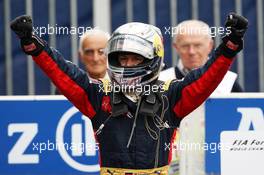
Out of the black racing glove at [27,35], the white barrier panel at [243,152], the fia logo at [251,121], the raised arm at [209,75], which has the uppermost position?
the black racing glove at [27,35]

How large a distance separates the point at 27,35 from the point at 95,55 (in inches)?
81.2

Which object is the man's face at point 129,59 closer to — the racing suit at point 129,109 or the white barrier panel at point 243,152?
the racing suit at point 129,109

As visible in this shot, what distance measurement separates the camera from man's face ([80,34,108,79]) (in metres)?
6.42

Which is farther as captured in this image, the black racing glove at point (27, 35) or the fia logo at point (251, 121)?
the fia logo at point (251, 121)

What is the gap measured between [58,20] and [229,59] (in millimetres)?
3513

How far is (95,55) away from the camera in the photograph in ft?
21.2

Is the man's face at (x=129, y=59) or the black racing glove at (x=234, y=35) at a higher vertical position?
the black racing glove at (x=234, y=35)

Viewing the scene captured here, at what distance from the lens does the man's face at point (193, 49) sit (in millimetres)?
6535

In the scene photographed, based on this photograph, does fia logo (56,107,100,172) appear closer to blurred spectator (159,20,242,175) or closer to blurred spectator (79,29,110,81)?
blurred spectator (79,29,110,81)

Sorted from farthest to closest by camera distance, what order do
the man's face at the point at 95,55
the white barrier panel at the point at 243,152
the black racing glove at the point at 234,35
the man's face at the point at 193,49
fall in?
the man's face at the point at 193,49, the man's face at the point at 95,55, the white barrier panel at the point at 243,152, the black racing glove at the point at 234,35

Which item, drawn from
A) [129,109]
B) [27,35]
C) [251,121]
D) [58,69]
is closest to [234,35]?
[129,109]

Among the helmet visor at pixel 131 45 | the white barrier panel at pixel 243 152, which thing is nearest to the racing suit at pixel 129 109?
the helmet visor at pixel 131 45

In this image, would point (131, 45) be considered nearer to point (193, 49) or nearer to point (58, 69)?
point (58, 69)

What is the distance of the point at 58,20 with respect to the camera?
7.72 m
